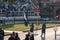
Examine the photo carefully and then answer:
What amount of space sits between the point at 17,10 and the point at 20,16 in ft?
15.2

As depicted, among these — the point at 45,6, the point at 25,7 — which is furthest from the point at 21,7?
the point at 45,6

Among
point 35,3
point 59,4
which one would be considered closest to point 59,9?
point 59,4

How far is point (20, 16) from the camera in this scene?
190 ft

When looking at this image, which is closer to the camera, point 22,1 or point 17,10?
point 17,10

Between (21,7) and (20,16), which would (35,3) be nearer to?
(21,7)

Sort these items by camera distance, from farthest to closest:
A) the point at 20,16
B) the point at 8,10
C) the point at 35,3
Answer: the point at 35,3 → the point at 8,10 → the point at 20,16

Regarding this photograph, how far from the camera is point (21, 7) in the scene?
64000mm

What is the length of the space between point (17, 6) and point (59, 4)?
9979 millimetres

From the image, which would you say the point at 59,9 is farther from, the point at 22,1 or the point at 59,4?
the point at 22,1

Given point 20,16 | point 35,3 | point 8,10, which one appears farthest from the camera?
point 35,3

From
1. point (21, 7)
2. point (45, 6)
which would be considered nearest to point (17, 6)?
point (21, 7)

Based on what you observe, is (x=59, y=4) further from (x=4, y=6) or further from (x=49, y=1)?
(x=4, y=6)

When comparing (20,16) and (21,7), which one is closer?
(20,16)

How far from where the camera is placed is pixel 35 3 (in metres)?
65.9
